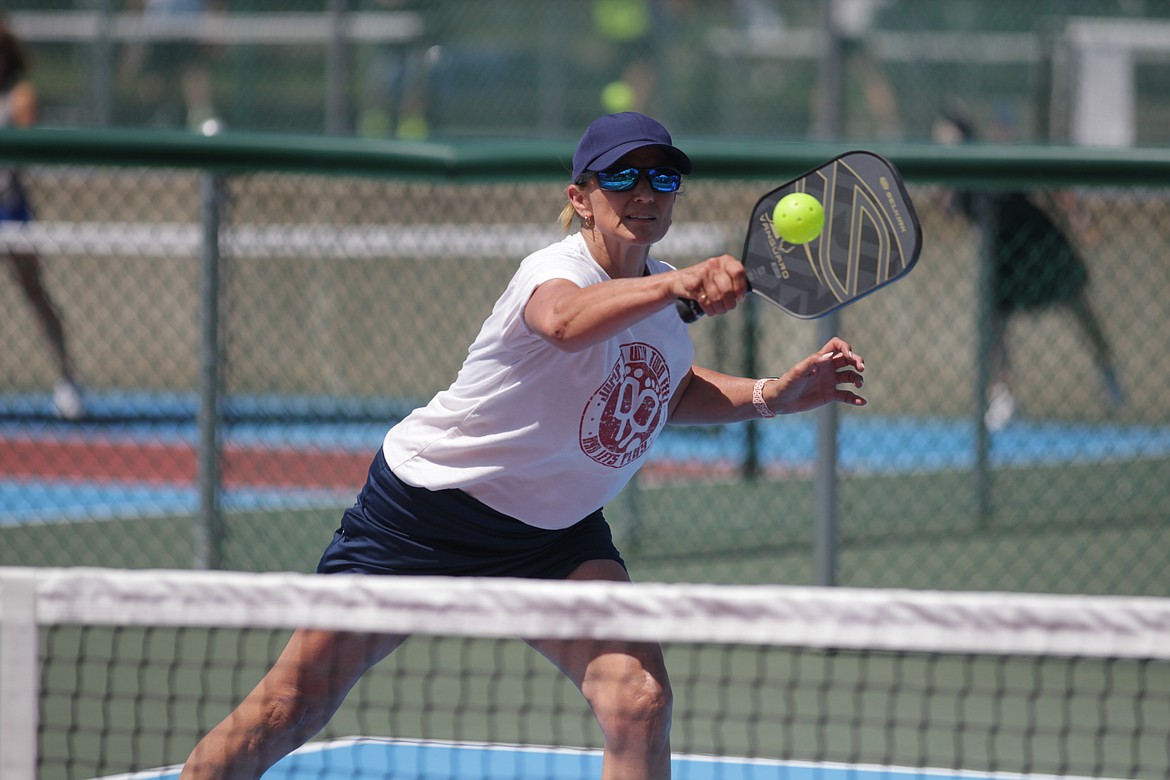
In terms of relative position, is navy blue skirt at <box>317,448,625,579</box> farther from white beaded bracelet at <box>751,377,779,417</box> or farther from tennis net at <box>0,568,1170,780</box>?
white beaded bracelet at <box>751,377,779,417</box>

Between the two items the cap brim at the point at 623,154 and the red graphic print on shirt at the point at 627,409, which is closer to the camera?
the cap brim at the point at 623,154

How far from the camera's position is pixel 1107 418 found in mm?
8961

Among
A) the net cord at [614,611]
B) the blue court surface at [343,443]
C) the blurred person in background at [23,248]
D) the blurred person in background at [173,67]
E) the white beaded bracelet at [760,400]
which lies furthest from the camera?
the blurred person in background at [173,67]

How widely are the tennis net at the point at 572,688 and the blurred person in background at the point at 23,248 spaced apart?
9.21 ft

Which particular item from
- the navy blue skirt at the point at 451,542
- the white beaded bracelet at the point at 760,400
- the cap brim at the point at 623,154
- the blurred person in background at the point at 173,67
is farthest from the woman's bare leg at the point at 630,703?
the blurred person in background at the point at 173,67

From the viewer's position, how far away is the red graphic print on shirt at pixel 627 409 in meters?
3.37

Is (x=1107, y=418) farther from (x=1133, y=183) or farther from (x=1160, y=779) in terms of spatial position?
(x=1160, y=779)

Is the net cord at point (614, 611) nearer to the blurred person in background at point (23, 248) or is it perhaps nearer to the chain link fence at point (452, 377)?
the chain link fence at point (452, 377)

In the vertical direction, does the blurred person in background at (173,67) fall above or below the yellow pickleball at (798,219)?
above

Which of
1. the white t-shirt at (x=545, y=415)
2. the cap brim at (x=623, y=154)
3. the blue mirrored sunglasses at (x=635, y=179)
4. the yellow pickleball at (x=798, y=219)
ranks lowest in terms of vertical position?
the white t-shirt at (x=545, y=415)

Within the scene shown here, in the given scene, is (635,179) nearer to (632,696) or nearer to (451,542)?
(451,542)

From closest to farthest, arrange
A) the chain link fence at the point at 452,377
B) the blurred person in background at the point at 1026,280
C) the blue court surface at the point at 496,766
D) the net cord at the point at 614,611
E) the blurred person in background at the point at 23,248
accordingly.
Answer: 1. the net cord at the point at 614,611
2. the blue court surface at the point at 496,766
3. the chain link fence at the point at 452,377
4. the blurred person in background at the point at 1026,280
5. the blurred person in background at the point at 23,248

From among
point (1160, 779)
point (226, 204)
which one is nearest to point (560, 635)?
point (1160, 779)

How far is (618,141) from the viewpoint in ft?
10.8
